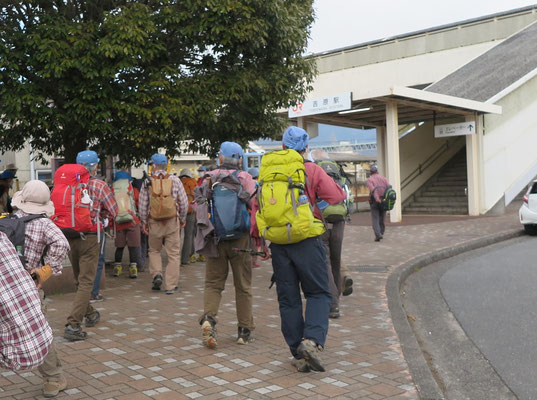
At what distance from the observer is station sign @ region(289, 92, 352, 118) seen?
1803cm

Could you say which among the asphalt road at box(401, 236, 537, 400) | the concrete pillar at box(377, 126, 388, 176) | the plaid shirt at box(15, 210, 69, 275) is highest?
the concrete pillar at box(377, 126, 388, 176)

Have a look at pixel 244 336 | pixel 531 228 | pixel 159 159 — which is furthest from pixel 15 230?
pixel 531 228

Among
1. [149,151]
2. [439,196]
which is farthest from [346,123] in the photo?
[149,151]

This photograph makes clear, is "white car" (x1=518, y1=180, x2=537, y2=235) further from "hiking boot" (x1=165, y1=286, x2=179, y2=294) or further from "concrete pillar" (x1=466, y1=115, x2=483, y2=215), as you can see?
"hiking boot" (x1=165, y1=286, x2=179, y2=294)

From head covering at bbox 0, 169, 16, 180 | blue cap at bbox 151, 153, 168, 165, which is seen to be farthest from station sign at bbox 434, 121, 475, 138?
blue cap at bbox 151, 153, 168, 165

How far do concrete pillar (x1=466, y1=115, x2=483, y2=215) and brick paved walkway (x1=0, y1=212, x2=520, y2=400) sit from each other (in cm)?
1302

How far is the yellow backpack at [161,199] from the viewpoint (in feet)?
25.1

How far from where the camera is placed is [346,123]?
23.5 m

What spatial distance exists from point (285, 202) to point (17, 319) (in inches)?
80.5

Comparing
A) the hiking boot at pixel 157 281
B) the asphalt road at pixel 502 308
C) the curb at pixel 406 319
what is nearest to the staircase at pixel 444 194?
the curb at pixel 406 319

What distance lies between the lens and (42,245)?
12.4 ft

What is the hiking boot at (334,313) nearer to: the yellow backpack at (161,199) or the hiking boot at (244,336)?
the hiking boot at (244,336)

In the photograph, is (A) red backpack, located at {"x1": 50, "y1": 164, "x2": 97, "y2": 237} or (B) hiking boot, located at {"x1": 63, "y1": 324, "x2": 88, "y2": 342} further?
(A) red backpack, located at {"x1": 50, "y1": 164, "x2": 97, "y2": 237}

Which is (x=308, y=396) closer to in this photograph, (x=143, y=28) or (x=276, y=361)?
(x=276, y=361)
